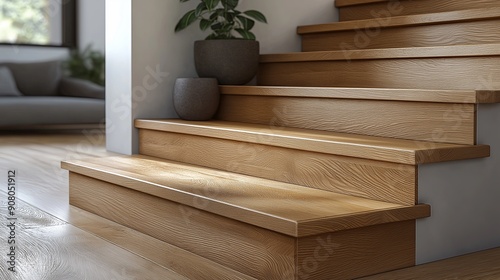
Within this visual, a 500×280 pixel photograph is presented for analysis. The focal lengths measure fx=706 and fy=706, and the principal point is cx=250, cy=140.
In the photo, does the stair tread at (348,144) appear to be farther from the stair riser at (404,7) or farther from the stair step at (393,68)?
the stair riser at (404,7)

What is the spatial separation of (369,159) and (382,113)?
299mm

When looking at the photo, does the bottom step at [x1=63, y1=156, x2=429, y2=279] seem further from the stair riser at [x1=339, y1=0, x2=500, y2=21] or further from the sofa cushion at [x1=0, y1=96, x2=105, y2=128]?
the sofa cushion at [x1=0, y1=96, x2=105, y2=128]

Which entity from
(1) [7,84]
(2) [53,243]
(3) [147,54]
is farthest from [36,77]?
(2) [53,243]

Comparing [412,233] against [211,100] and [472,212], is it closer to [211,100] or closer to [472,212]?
[472,212]

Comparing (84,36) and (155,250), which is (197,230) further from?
(84,36)

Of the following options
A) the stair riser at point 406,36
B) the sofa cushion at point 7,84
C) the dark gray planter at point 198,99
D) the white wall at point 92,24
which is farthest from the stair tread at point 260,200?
the white wall at point 92,24

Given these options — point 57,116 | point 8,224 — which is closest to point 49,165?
point 8,224

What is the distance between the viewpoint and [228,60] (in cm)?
287

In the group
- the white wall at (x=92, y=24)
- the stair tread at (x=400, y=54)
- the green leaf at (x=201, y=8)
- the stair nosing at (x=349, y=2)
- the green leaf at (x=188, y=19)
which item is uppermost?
the white wall at (x=92, y=24)

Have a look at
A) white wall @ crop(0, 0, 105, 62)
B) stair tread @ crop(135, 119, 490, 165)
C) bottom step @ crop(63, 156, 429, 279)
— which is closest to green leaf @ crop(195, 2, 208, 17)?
stair tread @ crop(135, 119, 490, 165)

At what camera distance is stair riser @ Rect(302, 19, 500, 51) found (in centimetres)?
245

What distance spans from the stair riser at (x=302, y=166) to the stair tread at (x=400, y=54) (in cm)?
60

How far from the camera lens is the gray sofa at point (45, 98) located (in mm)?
5223

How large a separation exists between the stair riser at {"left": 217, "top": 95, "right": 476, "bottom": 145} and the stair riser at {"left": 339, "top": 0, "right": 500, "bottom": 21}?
796 millimetres
